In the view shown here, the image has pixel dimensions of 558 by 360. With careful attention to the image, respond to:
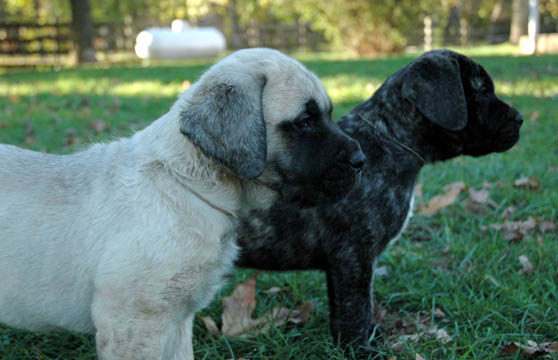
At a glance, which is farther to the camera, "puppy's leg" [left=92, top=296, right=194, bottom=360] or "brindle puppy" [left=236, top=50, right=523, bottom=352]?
"brindle puppy" [left=236, top=50, right=523, bottom=352]

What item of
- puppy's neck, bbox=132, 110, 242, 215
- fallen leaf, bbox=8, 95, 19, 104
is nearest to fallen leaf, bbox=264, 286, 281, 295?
puppy's neck, bbox=132, 110, 242, 215

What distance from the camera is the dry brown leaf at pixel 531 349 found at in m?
2.97

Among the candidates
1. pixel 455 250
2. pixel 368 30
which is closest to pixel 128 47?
pixel 368 30

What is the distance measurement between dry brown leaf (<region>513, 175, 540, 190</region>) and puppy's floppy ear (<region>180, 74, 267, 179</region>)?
3861 millimetres

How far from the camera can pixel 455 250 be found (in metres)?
4.28

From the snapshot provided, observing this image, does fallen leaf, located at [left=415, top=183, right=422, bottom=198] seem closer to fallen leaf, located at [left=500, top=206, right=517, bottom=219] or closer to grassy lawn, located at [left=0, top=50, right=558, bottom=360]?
grassy lawn, located at [left=0, top=50, right=558, bottom=360]

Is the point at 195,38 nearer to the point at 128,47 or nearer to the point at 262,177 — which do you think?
the point at 128,47

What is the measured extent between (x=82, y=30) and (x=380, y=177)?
22478 mm

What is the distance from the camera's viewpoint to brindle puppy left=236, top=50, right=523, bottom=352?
325cm

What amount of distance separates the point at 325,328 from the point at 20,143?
Answer: 18.0 feet

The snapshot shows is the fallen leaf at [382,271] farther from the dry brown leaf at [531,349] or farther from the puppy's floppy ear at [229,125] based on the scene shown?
the puppy's floppy ear at [229,125]

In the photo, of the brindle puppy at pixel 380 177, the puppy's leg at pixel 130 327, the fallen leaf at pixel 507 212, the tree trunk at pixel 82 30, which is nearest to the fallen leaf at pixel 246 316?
the brindle puppy at pixel 380 177

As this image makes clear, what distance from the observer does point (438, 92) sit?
3465 millimetres

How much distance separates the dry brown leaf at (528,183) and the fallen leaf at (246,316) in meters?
3.05
